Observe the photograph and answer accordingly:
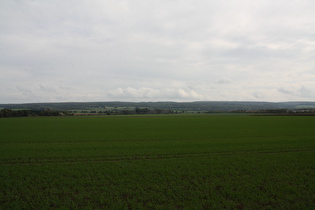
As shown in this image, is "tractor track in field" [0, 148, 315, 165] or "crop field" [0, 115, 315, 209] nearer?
"crop field" [0, 115, 315, 209]

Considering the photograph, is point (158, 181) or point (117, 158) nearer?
point (158, 181)

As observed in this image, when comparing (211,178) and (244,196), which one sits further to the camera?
(211,178)

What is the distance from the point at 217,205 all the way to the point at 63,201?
22.0 ft

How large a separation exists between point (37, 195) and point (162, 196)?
19.2ft

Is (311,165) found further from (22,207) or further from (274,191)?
(22,207)

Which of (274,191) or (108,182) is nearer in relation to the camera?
(274,191)

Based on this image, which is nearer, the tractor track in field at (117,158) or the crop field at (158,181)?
the crop field at (158,181)

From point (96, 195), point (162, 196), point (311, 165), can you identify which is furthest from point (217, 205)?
point (311, 165)

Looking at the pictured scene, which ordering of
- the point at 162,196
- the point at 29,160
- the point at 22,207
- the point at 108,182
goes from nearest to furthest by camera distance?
the point at 22,207
the point at 162,196
the point at 108,182
the point at 29,160

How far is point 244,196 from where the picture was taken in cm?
930

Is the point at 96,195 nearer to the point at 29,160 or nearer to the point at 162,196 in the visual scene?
the point at 162,196

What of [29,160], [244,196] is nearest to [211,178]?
[244,196]

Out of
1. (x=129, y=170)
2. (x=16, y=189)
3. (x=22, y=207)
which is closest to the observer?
(x=22, y=207)

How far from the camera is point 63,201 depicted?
29.2 feet
